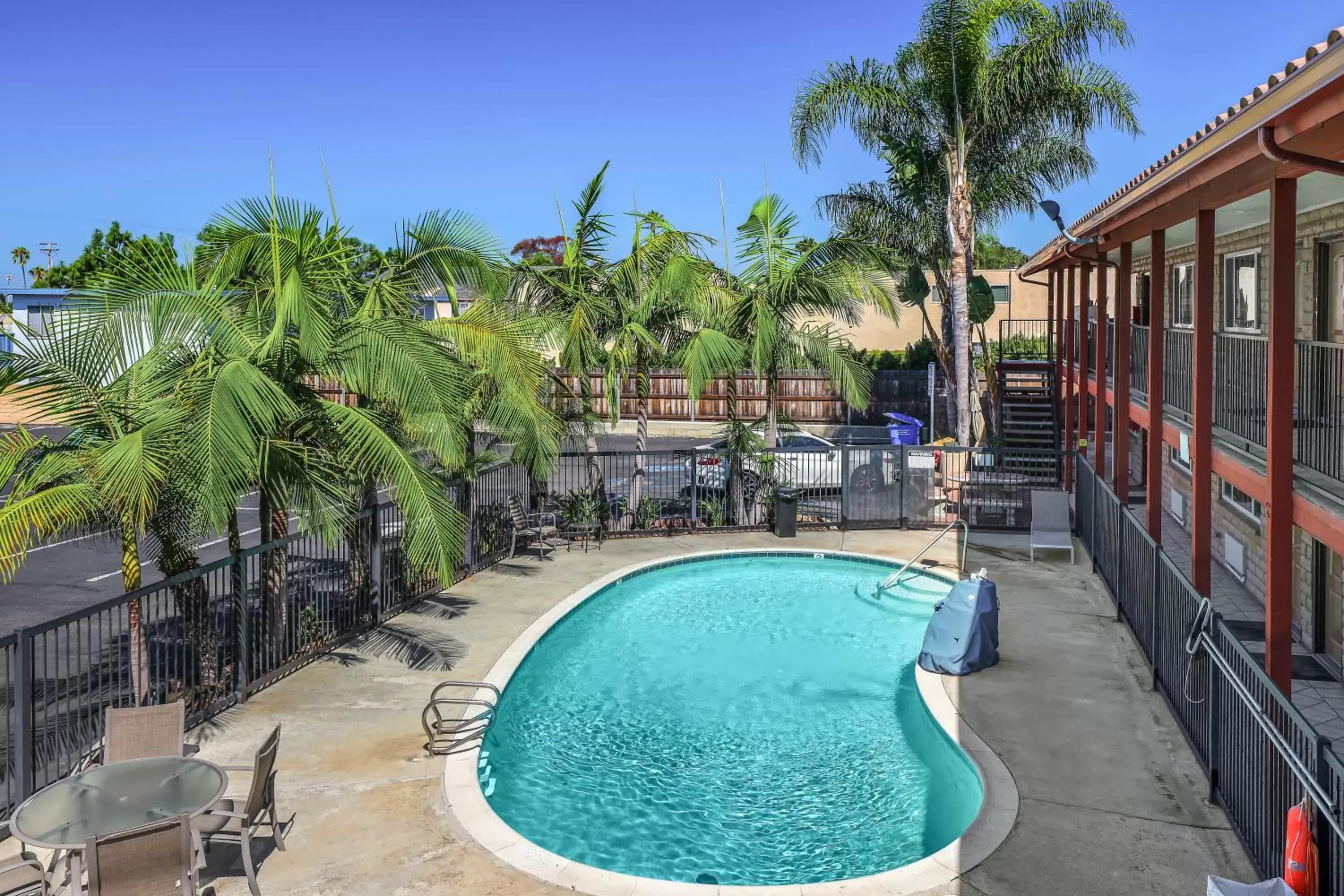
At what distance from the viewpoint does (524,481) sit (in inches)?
738

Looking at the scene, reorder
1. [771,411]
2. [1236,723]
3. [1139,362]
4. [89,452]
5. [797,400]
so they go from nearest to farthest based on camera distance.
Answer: [1236,723], [89,452], [1139,362], [771,411], [797,400]

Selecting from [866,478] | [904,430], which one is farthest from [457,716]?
[904,430]

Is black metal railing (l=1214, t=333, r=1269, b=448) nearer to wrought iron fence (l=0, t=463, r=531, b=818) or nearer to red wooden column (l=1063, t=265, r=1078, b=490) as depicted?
red wooden column (l=1063, t=265, r=1078, b=490)

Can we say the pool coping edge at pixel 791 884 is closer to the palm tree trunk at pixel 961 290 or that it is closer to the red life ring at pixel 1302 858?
the red life ring at pixel 1302 858

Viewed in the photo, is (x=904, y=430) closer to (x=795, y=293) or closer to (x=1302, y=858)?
(x=795, y=293)

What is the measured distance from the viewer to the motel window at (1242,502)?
46.9 ft

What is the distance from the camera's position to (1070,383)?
77.6 ft

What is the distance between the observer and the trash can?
785 inches

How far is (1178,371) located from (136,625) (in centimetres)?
1332

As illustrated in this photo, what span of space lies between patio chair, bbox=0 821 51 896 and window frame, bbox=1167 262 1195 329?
18484mm

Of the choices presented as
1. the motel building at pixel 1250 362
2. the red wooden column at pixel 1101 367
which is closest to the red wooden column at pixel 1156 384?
the motel building at pixel 1250 362

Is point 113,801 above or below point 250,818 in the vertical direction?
above

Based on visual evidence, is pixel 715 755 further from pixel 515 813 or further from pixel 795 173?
pixel 795 173

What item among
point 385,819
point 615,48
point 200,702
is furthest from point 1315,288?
point 615,48
